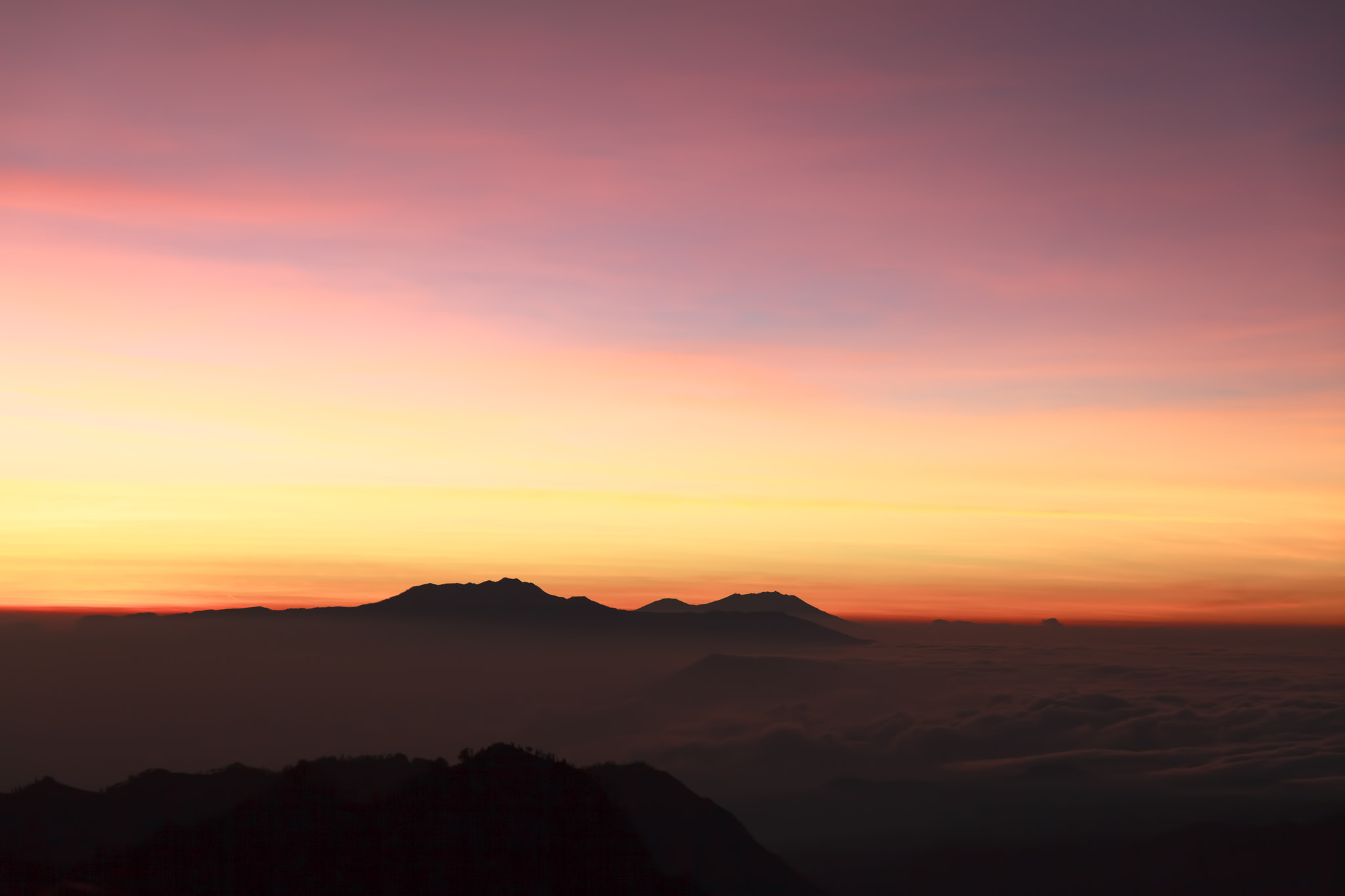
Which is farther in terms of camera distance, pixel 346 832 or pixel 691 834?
pixel 691 834

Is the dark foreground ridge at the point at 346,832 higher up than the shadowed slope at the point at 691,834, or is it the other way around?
the dark foreground ridge at the point at 346,832

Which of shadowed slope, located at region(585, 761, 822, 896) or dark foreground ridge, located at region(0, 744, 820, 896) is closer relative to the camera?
dark foreground ridge, located at region(0, 744, 820, 896)

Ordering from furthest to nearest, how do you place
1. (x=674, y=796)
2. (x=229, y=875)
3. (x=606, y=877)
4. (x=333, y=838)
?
(x=674, y=796) → (x=606, y=877) → (x=333, y=838) → (x=229, y=875)

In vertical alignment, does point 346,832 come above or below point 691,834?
above

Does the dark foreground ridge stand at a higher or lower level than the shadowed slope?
higher

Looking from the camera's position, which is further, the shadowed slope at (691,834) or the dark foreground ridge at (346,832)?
the shadowed slope at (691,834)

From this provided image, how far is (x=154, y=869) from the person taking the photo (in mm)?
85375

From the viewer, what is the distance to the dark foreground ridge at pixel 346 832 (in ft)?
279

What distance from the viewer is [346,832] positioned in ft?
299

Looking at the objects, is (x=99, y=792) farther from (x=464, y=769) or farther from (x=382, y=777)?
(x=464, y=769)

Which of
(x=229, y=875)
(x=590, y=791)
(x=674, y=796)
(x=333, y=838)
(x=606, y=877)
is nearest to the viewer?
(x=229, y=875)

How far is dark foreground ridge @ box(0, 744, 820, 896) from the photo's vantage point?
85000mm

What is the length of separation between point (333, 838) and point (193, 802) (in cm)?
2295

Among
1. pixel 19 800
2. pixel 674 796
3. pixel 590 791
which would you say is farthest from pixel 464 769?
pixel 674 796
